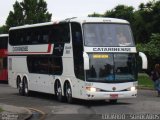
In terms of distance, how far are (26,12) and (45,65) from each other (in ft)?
204

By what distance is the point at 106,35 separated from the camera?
25312 mm

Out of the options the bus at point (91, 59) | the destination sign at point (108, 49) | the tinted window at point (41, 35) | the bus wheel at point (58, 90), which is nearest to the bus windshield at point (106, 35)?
the bus at point (91, 59)

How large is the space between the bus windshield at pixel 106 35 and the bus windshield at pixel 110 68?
0.50 m

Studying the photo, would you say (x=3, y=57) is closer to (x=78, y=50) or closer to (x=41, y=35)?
(x=41, y=35)

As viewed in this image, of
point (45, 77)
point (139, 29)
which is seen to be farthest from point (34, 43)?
point (139, 29)

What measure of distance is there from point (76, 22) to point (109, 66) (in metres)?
2.34

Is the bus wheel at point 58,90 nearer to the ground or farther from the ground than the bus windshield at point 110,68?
nearer to the ground

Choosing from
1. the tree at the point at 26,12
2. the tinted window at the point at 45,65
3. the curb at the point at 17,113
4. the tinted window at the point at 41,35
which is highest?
the tree at the point at 26,12

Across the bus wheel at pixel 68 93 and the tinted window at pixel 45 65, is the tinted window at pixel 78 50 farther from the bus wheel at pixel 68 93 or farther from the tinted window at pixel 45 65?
the tinted window at pixel 45 65

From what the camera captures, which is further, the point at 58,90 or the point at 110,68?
the point at 58,90

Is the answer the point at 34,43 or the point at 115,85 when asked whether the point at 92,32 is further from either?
the point at 34,43

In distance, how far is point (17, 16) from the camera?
90688 mm

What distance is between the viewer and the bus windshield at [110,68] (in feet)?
81.1

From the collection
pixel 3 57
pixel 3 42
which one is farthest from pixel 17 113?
pixel 3 57
